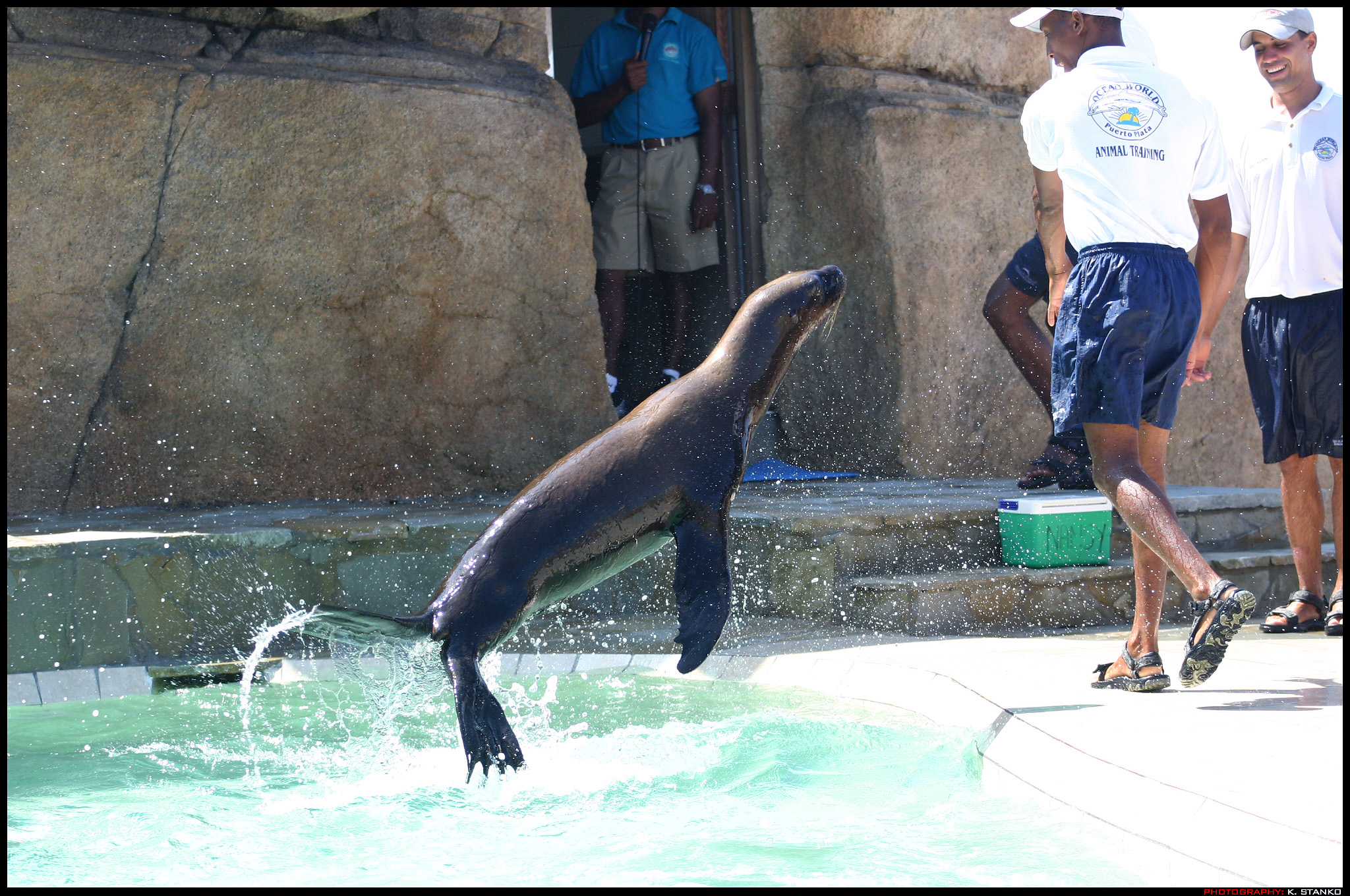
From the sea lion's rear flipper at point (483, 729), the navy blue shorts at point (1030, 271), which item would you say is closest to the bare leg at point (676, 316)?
the navy blue shorts at point (1030, 271)

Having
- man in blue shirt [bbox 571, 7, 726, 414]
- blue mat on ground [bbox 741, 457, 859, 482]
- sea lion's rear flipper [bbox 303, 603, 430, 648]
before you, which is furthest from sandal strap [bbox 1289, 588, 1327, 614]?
man in blue shirt [bbox 571, 7, 726, 414]

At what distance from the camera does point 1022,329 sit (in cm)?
650

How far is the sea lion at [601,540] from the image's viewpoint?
10.3 ft

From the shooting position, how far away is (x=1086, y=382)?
3.59 meters

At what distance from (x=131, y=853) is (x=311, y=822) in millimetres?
391

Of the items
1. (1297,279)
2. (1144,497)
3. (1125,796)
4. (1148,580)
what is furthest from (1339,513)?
(1125,796)

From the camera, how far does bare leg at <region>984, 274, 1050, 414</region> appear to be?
21.2ft

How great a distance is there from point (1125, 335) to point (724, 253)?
15.4 feet

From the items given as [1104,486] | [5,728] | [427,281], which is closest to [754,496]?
[427,281]

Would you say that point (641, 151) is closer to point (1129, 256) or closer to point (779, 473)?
point (779, 473)

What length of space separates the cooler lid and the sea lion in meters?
1.97

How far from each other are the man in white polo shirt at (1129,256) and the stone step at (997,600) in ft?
4.10

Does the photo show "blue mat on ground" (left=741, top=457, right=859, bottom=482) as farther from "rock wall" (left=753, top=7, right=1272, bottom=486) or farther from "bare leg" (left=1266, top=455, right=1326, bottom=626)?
"bare leg" (left=1266, top=455, right=1326, bottom=626)

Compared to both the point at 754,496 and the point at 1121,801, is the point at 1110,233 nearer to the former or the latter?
the point at 1121,801
